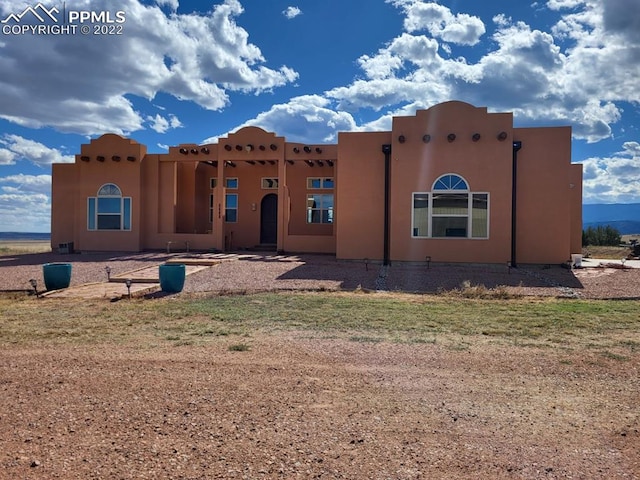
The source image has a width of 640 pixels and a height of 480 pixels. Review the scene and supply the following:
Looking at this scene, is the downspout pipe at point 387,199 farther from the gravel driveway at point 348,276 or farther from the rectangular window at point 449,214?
the rectangular window at point 449,214

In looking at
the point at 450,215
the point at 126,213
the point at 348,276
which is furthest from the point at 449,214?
the point at 126,213

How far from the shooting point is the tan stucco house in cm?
1617

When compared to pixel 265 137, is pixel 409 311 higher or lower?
lower

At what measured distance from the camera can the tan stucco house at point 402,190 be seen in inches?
637

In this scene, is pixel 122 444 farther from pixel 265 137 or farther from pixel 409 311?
pixel 265 137

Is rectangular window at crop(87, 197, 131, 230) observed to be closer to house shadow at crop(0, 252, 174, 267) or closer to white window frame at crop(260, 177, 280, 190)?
house shadow at crop(0, 252, 174, 267)

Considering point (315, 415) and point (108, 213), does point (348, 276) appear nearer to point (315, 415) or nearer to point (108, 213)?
point (315, 415)

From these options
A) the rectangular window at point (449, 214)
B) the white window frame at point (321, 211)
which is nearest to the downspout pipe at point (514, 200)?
the rectangular window at point (449, 214)

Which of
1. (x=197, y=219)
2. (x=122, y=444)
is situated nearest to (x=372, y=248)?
(x=197, y=219)

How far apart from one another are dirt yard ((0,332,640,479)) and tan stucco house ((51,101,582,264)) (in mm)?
10822

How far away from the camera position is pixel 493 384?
4793 mm

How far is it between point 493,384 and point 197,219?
20.1 meters

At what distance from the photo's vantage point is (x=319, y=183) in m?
22.4

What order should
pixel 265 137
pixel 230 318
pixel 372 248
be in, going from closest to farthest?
pixel 230 318 → pixel 372 248 → pixel 265 137
